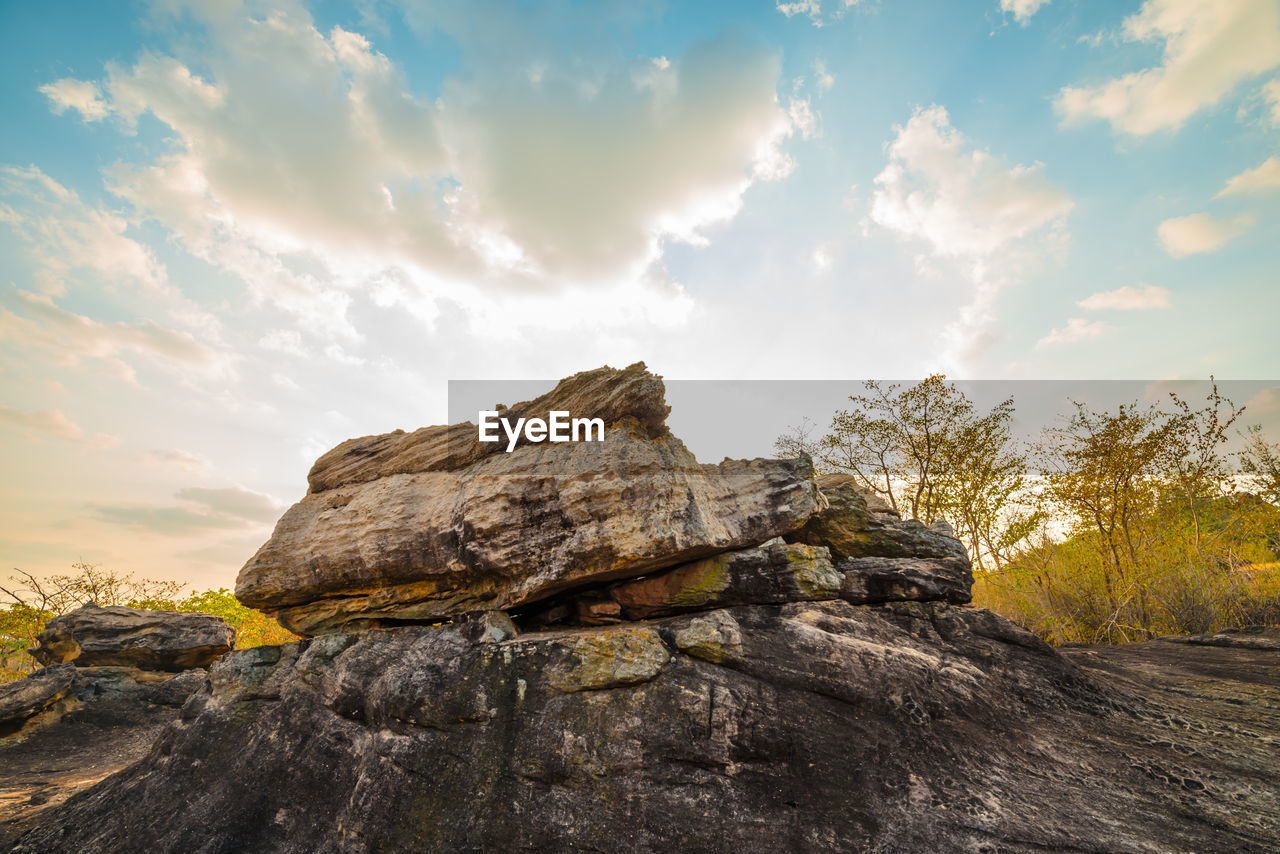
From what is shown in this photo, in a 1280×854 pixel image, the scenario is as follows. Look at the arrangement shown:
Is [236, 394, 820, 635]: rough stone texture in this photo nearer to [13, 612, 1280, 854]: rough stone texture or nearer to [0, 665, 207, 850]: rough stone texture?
[13, 612, 1280, 854]: rough stone texture

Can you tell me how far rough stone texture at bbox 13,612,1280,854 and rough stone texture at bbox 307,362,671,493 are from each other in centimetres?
407

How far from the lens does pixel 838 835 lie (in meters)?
6.87

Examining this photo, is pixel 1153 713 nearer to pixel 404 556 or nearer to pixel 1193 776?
pixel 1193 776

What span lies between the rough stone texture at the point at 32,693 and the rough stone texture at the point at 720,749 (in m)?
8.46

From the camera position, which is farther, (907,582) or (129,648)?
(129,648)

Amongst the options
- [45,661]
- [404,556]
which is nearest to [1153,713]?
[404,556]

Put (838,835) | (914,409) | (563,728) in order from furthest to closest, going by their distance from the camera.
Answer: (914,409)
(563,728)
(838,835)

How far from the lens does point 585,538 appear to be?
9984mm

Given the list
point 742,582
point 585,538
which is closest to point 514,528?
point 585,538

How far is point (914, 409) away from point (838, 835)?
23.3 meters

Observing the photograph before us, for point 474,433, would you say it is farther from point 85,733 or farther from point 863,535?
point 85,733

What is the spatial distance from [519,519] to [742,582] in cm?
484

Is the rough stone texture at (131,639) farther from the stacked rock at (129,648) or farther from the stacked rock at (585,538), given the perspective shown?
the stacked rock at (585,538)

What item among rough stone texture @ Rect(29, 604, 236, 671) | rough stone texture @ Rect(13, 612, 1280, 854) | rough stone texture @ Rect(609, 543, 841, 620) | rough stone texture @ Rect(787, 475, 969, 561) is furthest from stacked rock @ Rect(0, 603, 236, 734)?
rough stone texture @ Rect(787, 475, 969, 561)
